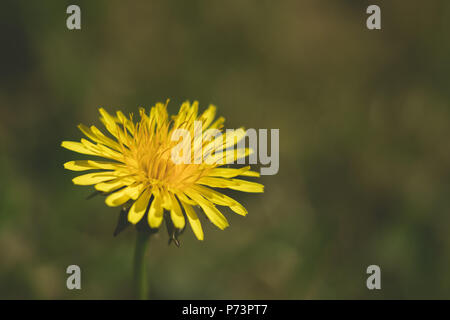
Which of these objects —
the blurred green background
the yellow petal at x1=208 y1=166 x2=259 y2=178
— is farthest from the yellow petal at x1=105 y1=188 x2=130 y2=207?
the blurred green background

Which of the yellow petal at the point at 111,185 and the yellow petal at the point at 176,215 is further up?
the yellow petal at the point at 111,185

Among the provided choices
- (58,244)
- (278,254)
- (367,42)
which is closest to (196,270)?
(278,254)

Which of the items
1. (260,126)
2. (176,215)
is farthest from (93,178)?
(260,126)

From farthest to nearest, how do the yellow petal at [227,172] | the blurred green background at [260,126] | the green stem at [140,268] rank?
the blurred green background at [260,126] → the green stem at [140,268] → the yellow petal at [227,172]

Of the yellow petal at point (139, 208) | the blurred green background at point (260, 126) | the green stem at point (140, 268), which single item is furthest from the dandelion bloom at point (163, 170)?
the blurred green background at point (260, 126)

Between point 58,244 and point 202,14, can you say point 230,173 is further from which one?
point 202,14

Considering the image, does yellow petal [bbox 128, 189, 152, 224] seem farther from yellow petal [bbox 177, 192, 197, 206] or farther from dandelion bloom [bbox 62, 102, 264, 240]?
yellow petal [bbox 177, 192, 197, 206]

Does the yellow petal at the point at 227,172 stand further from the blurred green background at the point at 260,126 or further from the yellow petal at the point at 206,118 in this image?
the blurred green background at the point at 260,126
